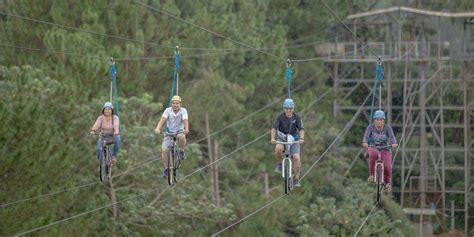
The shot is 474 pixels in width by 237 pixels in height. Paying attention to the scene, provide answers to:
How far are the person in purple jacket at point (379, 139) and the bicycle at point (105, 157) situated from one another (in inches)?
185

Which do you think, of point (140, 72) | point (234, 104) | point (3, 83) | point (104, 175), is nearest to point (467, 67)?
point (234, 104)

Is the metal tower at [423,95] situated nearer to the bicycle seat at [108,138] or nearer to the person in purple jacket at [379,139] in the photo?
the person in purple jacket at [379,139]

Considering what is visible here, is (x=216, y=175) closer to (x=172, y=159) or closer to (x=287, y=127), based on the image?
(x=172, y=159)

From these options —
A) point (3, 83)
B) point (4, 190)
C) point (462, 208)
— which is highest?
point (3, 83)

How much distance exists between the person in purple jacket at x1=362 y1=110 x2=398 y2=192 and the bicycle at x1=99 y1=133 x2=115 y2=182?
185 inches

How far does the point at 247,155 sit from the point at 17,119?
20808 mm

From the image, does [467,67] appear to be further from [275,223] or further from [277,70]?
[275,223]

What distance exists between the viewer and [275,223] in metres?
51.8

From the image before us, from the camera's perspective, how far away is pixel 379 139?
27094mm

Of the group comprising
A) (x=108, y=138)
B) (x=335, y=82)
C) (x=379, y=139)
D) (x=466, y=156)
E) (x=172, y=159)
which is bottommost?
(x=466, y=156)

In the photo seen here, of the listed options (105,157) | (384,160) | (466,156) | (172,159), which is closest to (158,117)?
(466,156)

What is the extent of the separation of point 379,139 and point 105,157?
16.8 ft

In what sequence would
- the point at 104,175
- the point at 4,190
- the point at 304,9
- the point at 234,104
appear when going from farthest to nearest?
the point at 304,9 < the point at 234,104 < the point at 4,190 < the point at 104,175

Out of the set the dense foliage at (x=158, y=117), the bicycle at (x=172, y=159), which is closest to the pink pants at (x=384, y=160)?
the bicycle at (x=172, y=159)
